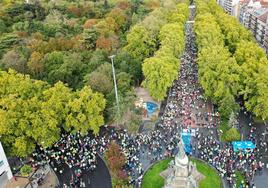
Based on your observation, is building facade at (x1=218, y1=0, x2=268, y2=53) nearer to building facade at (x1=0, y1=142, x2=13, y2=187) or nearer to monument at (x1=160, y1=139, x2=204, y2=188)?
monument at (x1=160, y1=139, x2=204, y2=188)

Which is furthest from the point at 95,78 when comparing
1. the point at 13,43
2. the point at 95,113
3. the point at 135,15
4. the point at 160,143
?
the point at 135,15

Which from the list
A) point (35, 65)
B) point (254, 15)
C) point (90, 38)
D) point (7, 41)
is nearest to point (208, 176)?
point (35, 65)

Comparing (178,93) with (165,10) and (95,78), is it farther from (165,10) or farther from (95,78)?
(165,10)

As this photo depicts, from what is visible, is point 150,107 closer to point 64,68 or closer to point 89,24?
point 64,68

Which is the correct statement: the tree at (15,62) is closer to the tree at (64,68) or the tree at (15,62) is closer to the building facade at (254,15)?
the tree at (64,68)

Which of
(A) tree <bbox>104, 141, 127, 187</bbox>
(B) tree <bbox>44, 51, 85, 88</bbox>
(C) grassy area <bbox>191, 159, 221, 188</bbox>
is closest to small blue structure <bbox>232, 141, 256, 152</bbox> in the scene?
(C) grassy area <bbox>191, 159, 221, 188</bbox>

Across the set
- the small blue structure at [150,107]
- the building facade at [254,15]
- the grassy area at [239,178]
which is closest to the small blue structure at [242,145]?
the grassy area at [239,178]
